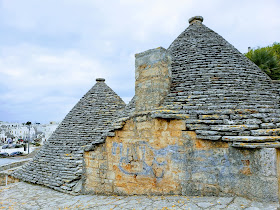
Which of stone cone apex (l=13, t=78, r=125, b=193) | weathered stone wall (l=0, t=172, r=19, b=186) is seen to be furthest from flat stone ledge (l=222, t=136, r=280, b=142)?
weathered stone wall (l=0, t=172, r=19, b=186)

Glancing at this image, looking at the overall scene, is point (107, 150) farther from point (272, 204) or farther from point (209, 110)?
point (272, 204)

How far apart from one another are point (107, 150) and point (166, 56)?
2.78m

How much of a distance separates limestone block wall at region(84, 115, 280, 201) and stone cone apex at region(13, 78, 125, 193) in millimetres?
1352

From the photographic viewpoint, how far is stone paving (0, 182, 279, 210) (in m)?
3.17

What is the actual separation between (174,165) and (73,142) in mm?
4499

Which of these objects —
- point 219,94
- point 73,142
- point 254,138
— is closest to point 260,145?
point 254,138

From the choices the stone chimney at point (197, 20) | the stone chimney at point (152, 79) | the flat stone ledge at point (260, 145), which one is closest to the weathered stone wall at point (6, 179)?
the stone chimney at point (152, 79)

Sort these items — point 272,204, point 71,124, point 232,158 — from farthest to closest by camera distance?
Result: 1. point 71,124
2. point 232,158
3. point 272,204

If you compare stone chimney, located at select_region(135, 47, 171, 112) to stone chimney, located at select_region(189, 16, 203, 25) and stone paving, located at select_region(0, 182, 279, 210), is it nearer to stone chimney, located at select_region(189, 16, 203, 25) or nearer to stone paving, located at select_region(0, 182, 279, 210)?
stone paving, located at select_region(0, 182, 279, 210)

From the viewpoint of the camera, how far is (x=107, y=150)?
472 centimetres

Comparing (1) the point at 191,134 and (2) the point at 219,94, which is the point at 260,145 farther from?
(2) the point at 219,94

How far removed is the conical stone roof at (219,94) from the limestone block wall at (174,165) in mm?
287

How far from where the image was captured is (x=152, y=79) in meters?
4.55

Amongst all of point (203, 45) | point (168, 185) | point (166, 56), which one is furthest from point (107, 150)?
point (203, 45)
